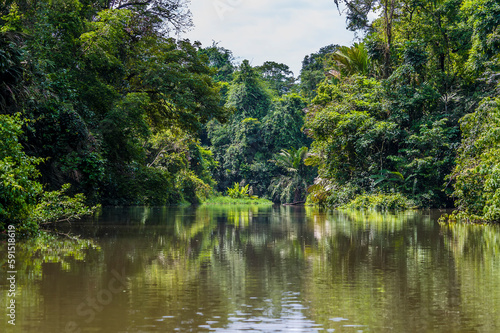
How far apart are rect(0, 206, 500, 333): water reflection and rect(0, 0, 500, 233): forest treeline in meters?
2.73

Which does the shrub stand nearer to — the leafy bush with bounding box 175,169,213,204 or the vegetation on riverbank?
the leafy bush with bounding box 175,169,213,204

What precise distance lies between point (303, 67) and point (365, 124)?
4035 cm

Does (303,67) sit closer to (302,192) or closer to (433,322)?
(302,192)

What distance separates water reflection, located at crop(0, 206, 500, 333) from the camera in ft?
11.9

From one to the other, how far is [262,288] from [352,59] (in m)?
26.7

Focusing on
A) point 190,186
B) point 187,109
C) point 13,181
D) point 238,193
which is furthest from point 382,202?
point 238,193

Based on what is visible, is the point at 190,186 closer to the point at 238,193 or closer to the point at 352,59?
the point at 238,193

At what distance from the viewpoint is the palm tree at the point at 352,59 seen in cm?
2958

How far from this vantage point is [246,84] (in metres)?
53.3

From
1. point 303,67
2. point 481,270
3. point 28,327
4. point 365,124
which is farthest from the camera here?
point 303,67

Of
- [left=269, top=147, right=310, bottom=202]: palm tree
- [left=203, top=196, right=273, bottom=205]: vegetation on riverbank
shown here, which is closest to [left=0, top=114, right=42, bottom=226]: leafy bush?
[left=203, top=196, right=273, bottom=205]: vegetation on riverbank

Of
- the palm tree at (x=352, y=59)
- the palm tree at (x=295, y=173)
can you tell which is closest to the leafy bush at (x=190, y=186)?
the palm tree at (x=295, y=173)

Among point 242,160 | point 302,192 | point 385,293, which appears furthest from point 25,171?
point 242,160

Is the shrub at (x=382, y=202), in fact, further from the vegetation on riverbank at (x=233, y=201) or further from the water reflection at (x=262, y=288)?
the vegetation on riverbank at (x=233, y=201)
